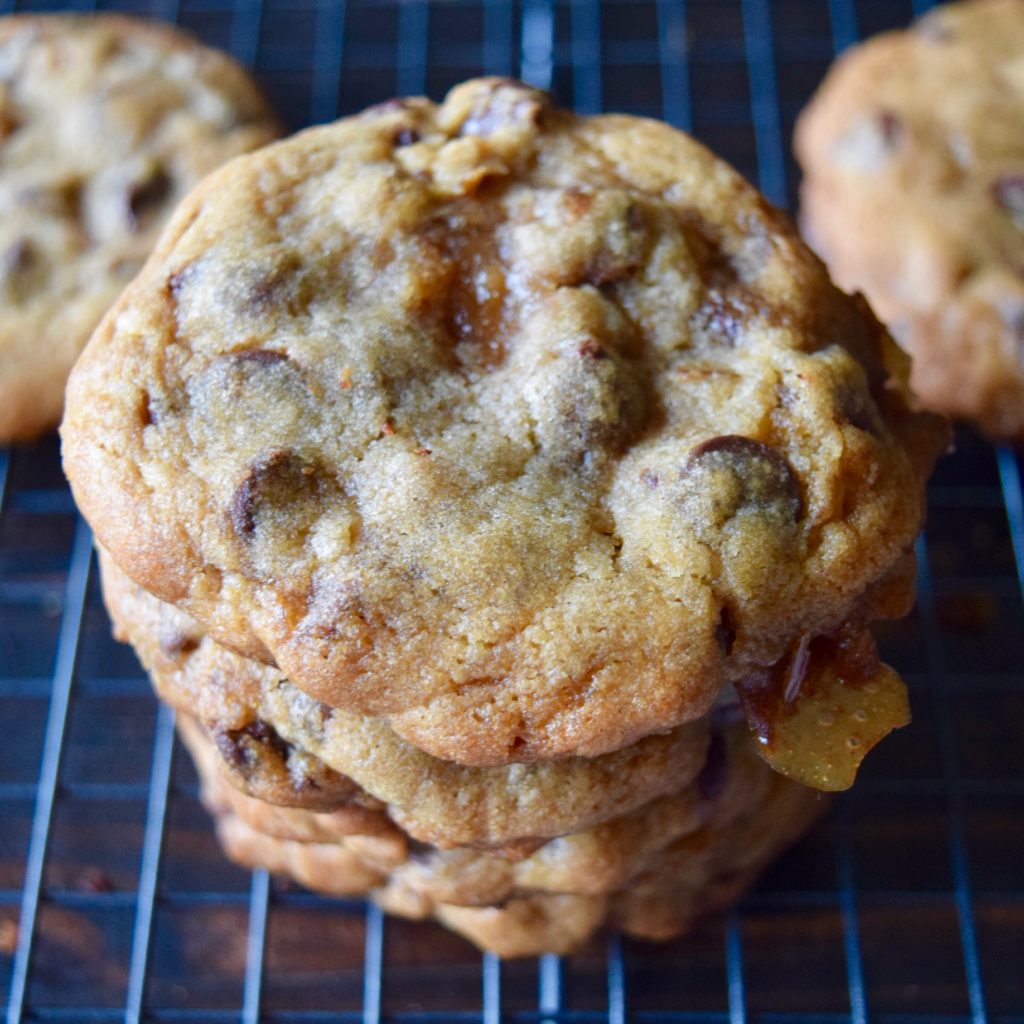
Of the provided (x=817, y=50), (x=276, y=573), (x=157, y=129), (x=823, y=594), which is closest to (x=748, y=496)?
(x=823, y=594)

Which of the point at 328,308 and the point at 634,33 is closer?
the point at 328,308

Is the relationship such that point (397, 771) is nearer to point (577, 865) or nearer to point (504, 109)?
point (577, 865)

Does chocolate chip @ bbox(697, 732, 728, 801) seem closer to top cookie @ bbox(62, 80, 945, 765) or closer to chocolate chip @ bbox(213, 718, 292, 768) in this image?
top cookie @ bbox(62, 80, 945, 765)

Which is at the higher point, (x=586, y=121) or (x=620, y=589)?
(x=586, y=121)

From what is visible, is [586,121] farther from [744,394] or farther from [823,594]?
[823,594]

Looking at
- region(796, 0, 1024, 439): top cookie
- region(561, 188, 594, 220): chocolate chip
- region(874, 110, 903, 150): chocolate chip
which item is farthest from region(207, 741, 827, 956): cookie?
region(874, 110, 903, 150): chocolate chip

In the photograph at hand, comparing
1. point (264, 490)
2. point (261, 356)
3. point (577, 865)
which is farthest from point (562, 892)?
point (261, 356)

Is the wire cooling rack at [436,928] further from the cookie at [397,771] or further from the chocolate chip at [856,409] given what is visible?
the chocolate chip at [856,409]
